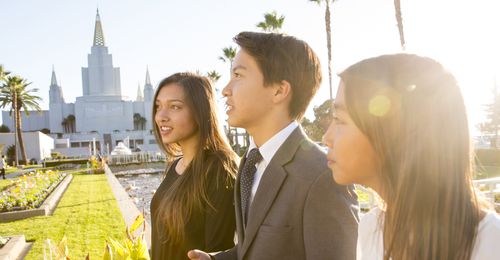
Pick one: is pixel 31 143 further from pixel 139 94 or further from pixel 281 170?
pixel 139 94

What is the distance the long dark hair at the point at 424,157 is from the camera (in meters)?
1.22

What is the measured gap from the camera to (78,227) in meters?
9.45

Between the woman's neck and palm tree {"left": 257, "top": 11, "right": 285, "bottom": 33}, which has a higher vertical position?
palm tree {"left": 257, "top": 11, "right": 285, "bottom": 33}

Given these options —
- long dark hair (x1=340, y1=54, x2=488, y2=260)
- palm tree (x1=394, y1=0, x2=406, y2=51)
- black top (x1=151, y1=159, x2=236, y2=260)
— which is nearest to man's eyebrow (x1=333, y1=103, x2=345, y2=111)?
long dark hair (x1=340, y1=54, x2=488, y2=260)

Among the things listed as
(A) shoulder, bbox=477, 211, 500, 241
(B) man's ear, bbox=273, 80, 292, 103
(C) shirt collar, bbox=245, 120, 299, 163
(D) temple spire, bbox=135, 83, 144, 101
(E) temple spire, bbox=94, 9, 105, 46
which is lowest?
(A) shoulder, bbox=477, 211, 500, 241

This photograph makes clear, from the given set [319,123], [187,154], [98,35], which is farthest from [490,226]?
[98,35]

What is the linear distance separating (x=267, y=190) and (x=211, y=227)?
0.73m

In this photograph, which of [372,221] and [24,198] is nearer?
[372,221]

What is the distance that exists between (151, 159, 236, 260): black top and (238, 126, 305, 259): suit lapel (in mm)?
595

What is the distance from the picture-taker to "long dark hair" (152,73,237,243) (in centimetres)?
266

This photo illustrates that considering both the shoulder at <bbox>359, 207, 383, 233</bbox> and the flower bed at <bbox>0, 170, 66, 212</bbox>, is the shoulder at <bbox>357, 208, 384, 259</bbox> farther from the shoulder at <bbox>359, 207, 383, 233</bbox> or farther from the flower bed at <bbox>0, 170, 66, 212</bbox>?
the flower bed at <bbox>0, 170, 66, 212</bbox>

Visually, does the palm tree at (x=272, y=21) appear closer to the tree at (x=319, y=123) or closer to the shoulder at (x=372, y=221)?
the tree at (x=319, y=123)

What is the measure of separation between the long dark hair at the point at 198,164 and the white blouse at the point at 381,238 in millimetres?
1183

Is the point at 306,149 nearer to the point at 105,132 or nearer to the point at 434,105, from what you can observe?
the point at 434,105
